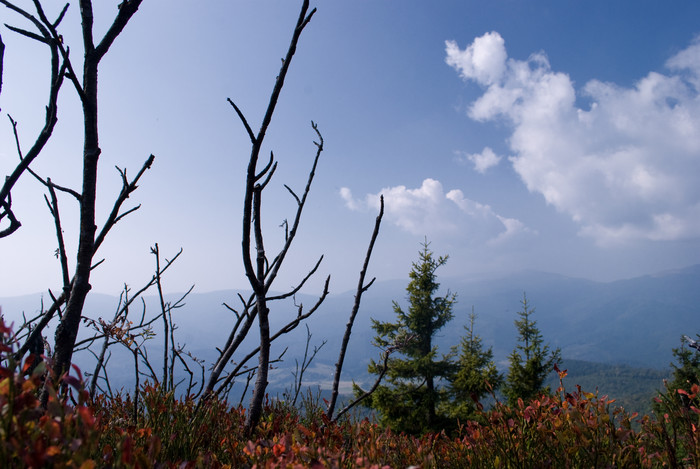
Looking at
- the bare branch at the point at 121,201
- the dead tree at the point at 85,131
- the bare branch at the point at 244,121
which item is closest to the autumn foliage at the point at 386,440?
the dead tree at the point at 85,131

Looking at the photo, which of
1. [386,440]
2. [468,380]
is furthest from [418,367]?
[386,440]

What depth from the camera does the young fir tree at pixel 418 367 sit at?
18.5 m

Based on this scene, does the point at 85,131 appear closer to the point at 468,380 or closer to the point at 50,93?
the point at 50,93

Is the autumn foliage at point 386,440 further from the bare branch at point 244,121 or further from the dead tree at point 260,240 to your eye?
the bare branch at point 244,121

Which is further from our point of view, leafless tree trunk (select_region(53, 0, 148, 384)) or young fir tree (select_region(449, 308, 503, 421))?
young fir tree (select_region(449, 308, 503, 421))

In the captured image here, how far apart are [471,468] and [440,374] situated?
1901 centimetres

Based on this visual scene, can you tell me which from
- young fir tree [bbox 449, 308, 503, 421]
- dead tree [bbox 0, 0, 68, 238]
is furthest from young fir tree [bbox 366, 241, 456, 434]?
dead tree [bbox 0, 0, 68, 238]

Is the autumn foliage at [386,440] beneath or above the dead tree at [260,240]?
beneath

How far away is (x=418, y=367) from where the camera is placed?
1930 cm

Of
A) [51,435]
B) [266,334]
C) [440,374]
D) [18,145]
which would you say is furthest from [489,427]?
[440,374]

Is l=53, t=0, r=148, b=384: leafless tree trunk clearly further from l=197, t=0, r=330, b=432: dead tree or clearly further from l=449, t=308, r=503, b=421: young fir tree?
l=449, t=308, r=503, b=421: young fir tree

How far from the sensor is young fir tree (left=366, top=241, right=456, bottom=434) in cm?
1845

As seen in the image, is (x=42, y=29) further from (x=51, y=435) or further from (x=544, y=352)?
(x=544, y=352)

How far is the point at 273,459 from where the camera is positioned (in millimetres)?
1447
